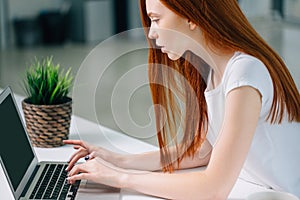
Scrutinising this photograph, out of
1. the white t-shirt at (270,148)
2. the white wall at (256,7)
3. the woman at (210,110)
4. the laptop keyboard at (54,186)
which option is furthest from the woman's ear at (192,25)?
the white wall at (256,7)

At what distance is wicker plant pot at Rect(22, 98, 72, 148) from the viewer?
183 centimetres

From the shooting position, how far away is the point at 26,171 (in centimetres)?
155

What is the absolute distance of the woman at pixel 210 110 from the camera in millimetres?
1394

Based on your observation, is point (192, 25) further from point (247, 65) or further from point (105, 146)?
point (105, 146)

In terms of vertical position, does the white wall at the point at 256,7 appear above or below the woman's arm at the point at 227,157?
below

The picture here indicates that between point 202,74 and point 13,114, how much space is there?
505 mm

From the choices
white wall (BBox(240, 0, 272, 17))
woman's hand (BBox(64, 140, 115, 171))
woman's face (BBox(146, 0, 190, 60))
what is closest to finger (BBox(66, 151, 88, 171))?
woman's hand (BBox(64, 140, 115, 171))

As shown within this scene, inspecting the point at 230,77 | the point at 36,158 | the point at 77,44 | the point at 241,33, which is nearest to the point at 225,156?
the point at 230,77

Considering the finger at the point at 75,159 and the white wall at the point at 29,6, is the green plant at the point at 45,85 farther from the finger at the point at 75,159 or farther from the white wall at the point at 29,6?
the white wall at the point at 29,6

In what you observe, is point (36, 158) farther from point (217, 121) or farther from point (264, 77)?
point (264, 77)

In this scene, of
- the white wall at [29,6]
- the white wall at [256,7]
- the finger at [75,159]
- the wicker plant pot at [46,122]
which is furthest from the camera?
the white wall at [256,7]

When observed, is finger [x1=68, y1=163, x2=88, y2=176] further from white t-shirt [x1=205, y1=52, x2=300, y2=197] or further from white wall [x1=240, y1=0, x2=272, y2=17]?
white wall [x1=240, y1=0, x2=272, y2=17]

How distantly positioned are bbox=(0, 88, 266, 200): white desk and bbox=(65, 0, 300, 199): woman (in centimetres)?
3

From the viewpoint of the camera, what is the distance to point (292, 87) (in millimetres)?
1513
